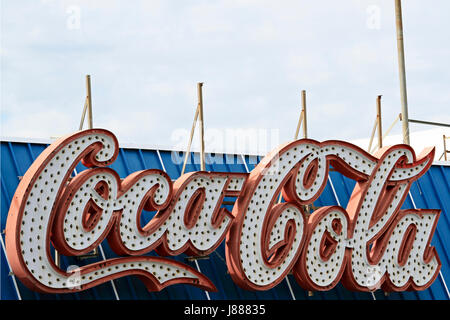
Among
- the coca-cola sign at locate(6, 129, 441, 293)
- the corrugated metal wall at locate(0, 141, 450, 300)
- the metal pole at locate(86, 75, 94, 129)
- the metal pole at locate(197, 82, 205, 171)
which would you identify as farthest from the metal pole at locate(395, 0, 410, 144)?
the metal pole at locate(86, 75, 94, 129)

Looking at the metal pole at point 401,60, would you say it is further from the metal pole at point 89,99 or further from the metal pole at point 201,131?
the metal pole at point 89,99

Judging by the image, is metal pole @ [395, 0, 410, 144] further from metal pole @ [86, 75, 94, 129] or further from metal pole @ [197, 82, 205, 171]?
metal pole @ [86, 75, 94, 129]

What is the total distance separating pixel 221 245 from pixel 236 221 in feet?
3.17

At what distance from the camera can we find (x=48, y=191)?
1248 centimetres

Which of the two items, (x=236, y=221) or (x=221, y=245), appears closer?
(x=236, y=221)

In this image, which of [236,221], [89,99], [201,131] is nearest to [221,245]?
[236,221]

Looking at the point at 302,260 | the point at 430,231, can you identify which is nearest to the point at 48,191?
the point at 302,260

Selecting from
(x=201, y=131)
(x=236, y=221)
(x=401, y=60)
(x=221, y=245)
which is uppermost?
(x=401, y=60)

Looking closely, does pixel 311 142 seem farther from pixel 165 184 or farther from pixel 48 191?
pixel 48 191

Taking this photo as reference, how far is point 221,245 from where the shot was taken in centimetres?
1504

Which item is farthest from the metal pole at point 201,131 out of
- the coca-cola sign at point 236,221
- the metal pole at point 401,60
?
the metal pole at point 401,60

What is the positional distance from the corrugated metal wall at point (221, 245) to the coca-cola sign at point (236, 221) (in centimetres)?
51

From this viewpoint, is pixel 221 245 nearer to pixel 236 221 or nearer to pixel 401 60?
pixel 236 221

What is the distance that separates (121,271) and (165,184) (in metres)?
1.60
